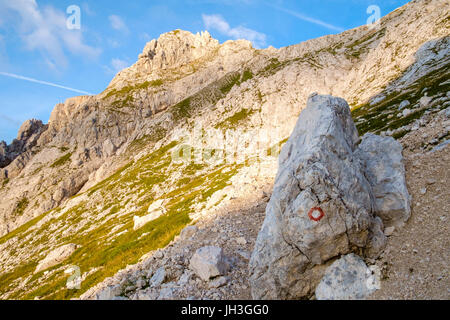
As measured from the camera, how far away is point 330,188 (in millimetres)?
9055

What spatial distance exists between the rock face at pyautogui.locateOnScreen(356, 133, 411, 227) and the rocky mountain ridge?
7.85 metres

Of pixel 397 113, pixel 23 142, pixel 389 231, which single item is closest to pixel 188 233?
pixel 389 231

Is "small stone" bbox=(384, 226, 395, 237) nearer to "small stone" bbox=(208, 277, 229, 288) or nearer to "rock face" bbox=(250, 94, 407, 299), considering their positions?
"rock face" bbox=(250, 94, 407, 299)

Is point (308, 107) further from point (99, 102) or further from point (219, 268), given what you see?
point (99, 102)

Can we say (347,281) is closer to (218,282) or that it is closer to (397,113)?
(218,282)

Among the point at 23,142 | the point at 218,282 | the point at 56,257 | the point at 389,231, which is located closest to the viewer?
the point at 389,231

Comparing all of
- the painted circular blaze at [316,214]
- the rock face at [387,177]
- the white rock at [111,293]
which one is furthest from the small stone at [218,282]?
the rock face at [387,177]

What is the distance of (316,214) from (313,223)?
39 centimetres

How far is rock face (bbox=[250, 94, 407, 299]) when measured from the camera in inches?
350

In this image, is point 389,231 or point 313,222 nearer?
point 313,222

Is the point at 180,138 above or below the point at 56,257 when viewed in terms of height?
above

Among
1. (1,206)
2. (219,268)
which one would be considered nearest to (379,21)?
(219,268)

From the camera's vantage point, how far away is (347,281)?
28.5 feet

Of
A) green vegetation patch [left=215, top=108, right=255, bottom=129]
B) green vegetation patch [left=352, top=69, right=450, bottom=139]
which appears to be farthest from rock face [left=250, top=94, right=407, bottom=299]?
green vegetation patch [left=215, top=108, right=255, bottom=129]
